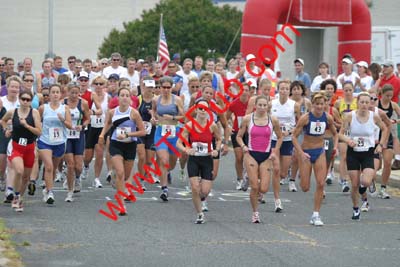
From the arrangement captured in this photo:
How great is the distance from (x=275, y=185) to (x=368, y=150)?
4.92ft

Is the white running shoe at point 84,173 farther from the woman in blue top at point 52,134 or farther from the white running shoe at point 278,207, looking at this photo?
the white running shoe at point 278,207

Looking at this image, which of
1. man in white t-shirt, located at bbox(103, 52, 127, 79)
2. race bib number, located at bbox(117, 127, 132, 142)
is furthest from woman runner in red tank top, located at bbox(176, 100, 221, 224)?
man in white t-shirt, located at bbox(103, 52, 127, 79)

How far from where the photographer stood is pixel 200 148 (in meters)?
13.3

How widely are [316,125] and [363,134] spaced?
0.70 meters

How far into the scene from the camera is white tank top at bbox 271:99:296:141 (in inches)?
628

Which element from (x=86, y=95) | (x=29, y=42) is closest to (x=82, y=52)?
(x=29, y=42)

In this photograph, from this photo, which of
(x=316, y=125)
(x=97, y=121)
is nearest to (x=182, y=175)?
(x=97, y=121)

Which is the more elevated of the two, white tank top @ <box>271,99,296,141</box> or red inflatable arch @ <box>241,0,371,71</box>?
red inflatable arch @ <box>241,0,371,71</box>

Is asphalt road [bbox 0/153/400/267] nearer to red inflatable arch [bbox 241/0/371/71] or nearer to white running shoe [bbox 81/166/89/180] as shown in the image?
white running shoe [bbox 81/166/89/180]

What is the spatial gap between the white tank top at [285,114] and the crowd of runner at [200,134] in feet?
0.05

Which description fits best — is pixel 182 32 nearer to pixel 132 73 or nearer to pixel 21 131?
pixel 132 73

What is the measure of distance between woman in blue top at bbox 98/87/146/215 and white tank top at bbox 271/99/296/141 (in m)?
2.66

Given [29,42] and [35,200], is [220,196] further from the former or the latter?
[29,42]

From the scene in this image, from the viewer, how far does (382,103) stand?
16.4 metres
